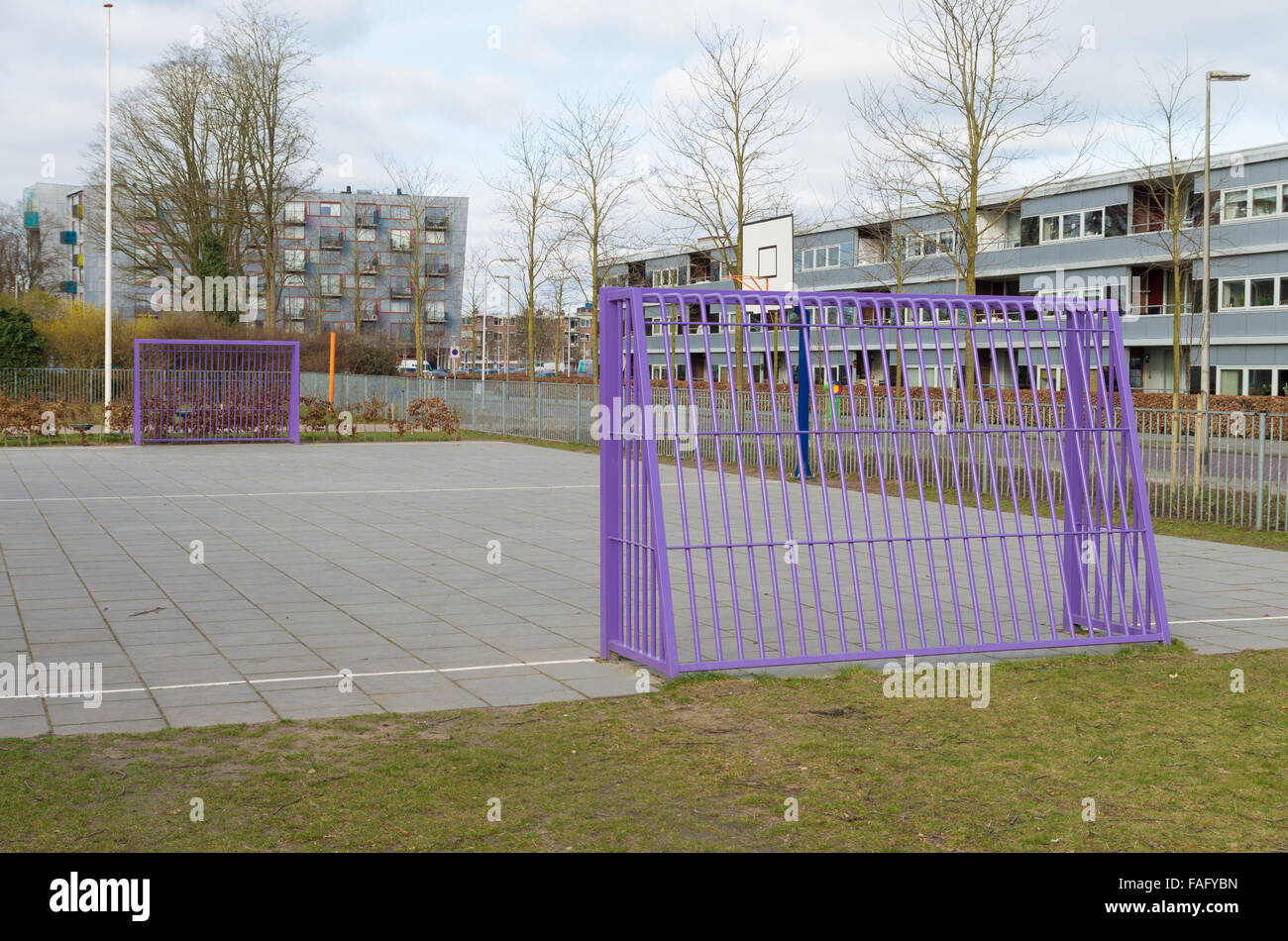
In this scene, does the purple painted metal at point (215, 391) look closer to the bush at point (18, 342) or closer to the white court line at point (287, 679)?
the bush at point (18, 342)

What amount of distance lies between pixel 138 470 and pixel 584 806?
17656 millimetres

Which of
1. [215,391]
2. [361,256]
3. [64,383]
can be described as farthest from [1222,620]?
[361,256]

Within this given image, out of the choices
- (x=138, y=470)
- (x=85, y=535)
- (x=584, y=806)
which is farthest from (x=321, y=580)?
(x=138, y=470)

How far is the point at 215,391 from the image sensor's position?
2755 centimetres

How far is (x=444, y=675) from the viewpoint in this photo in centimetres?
704

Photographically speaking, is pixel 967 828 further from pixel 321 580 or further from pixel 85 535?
pixel 85 535

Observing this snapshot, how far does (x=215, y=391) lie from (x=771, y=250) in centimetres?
1304

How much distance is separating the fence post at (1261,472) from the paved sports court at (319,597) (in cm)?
128

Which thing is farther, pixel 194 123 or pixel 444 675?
pixel 194 123

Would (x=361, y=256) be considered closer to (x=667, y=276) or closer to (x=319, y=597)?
(x=667, y=276)

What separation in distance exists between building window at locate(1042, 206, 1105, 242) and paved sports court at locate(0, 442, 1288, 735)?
37341 millimetres

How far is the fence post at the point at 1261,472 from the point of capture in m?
13.8

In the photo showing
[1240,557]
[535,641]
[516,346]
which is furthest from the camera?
[516,346]
